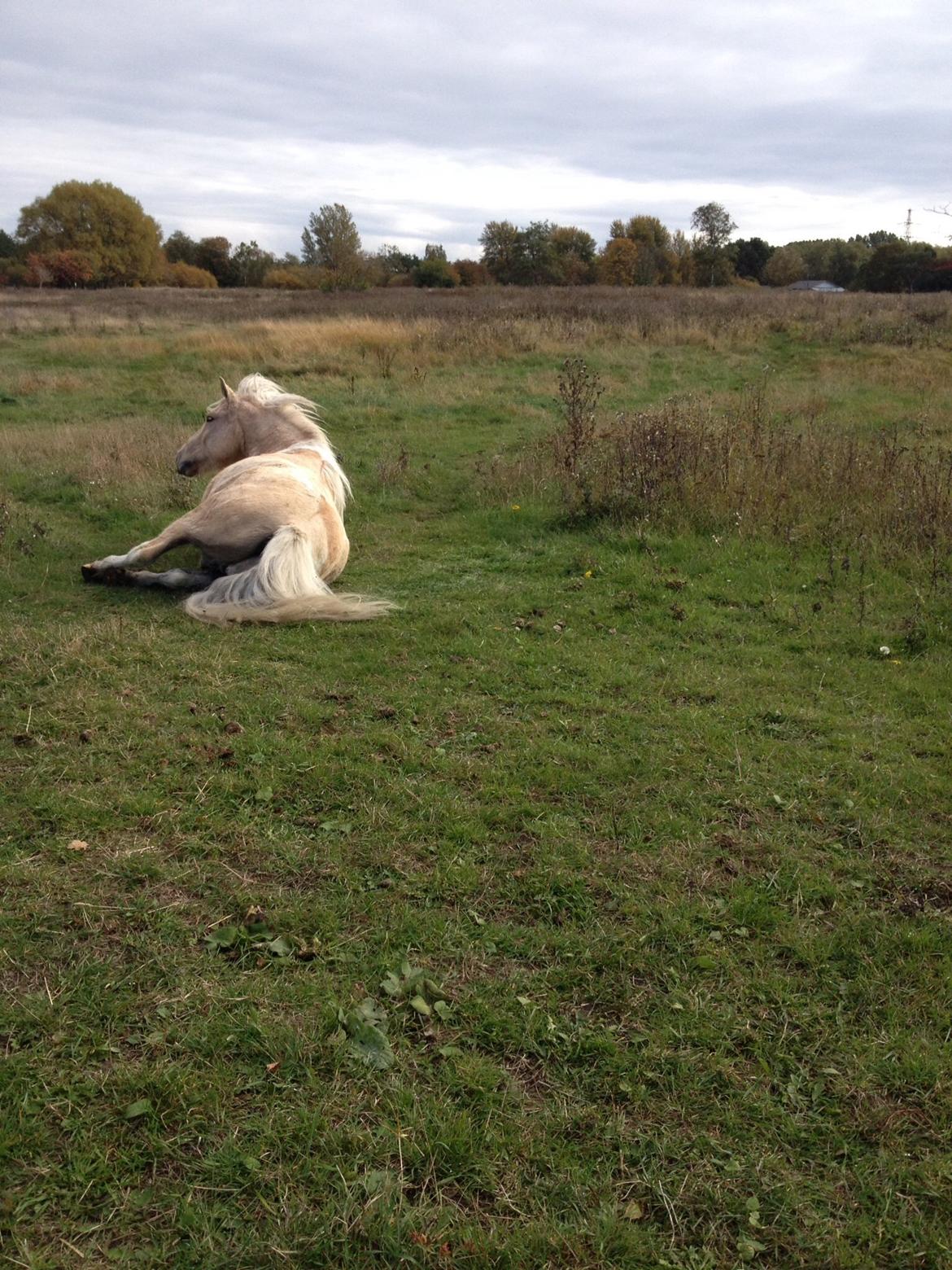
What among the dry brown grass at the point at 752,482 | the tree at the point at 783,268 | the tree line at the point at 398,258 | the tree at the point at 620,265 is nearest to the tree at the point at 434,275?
the tree line at the point at 398,258

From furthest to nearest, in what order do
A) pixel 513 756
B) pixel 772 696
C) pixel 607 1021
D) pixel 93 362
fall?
pixel 93 362, pixel 772 696, pixel 513 756, pixel 607 1021

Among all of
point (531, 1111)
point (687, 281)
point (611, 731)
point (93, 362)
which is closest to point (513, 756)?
point (611, 731)

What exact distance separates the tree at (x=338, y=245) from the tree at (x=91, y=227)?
19.1 metres

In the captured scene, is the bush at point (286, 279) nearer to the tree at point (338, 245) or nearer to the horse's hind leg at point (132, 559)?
the tree at point (338, 245)

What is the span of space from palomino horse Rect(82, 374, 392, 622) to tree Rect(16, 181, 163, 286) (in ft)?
205

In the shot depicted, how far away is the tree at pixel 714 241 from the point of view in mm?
57062

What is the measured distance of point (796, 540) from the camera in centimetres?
782

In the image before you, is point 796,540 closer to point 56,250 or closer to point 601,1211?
point 601,1211

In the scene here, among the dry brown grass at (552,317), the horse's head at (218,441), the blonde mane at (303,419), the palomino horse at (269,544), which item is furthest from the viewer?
the dry brown grass at (552,317)

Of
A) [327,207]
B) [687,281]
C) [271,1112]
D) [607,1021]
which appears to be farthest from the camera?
[687,281]

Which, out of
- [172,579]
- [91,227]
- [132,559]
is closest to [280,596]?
[172,579]

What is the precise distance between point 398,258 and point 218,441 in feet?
207

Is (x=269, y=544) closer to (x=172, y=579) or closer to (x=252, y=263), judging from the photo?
(x=172, y=579)

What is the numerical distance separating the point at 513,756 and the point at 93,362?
60.1 feet
